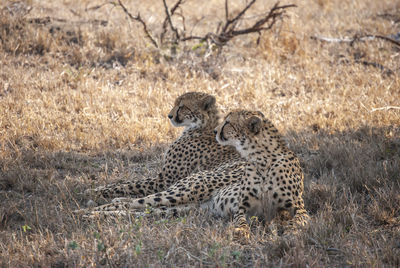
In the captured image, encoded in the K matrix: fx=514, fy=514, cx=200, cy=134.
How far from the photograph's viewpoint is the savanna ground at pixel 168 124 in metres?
2.92

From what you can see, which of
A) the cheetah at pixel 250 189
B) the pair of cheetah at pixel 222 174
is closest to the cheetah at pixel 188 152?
the pair of cheetah at pixel 222 174

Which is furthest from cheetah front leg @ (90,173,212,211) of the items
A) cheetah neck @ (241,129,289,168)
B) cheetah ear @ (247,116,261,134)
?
cheetah ear @ (247,116,261,134)

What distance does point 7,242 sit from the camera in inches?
118

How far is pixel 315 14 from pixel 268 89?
3.94 m

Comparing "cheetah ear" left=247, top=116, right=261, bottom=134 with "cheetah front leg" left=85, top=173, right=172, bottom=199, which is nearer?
"cheetah ear" left=247, top=116, right=261, bottom=134

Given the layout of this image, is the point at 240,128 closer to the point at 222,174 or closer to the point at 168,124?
the point at 222,174

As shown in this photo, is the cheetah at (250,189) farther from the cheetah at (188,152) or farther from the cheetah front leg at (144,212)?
the cheetah at (188,152)

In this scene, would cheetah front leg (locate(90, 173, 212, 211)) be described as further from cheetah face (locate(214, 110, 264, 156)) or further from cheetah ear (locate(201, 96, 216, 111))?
cheetah ear (locate(201, 96, 216, 111))

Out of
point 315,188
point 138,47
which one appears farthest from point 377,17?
point 315,188

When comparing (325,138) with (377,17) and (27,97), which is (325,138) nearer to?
(27,97)

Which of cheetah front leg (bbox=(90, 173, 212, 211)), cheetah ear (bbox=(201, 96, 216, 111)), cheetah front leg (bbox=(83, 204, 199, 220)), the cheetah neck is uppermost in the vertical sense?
cheetah ear (bbox=(201, 96, 216, 111))

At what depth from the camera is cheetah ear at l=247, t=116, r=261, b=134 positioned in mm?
3396

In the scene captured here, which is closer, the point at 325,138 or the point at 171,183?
the point at 171,183

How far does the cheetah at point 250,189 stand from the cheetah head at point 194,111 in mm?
904
